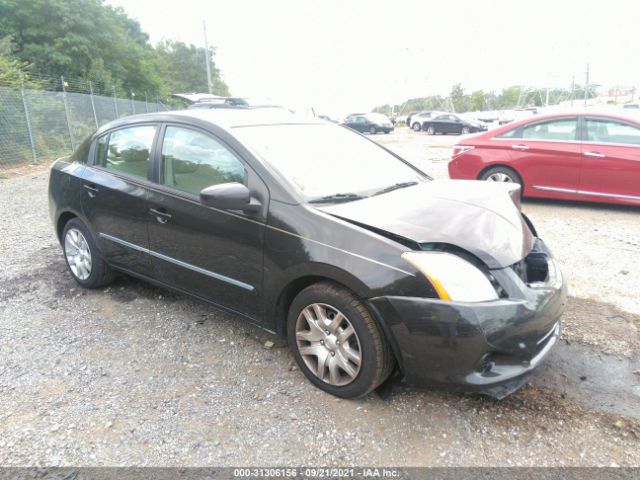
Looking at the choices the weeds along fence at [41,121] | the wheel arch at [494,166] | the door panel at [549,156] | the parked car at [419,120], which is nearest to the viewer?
the door panel at [549,156]

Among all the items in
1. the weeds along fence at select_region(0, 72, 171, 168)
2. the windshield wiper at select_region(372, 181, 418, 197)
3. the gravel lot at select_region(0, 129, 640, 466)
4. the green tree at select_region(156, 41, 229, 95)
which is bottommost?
the gravel lot at select_region(0, 129, 640, 466)

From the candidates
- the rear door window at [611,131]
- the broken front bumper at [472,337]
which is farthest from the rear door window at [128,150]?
the rear door window at [611,131]

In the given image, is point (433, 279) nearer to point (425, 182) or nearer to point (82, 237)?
point (425, 182)

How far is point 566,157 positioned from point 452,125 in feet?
81.4

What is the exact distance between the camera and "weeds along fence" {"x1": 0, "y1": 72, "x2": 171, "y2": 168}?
12193mm

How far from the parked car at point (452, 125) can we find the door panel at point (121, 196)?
94.0ft

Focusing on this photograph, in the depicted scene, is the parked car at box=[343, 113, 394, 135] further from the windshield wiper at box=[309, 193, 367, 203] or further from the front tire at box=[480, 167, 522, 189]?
the windshield wiper at box=[309, 193, 367, 203]

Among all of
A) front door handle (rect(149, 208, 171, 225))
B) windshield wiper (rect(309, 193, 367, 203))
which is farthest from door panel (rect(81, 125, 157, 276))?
windshield wiper (rect(309, 193, 367, 203))

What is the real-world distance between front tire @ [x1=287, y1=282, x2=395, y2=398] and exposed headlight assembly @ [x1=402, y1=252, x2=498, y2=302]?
1.29 ft

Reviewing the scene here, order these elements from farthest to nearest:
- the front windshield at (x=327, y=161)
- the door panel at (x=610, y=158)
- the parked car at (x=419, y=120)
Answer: the parked car at (x=419, y=120) → the door panel at (x=610, y=158) → the front windshield at (x=327, y=161)

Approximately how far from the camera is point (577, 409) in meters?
2.63

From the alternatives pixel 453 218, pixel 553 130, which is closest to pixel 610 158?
pixel 553 130

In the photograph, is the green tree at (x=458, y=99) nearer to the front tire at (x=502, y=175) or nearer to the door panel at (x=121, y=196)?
the front tire at (x=502, y=175)

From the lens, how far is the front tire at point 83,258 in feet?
13.6
